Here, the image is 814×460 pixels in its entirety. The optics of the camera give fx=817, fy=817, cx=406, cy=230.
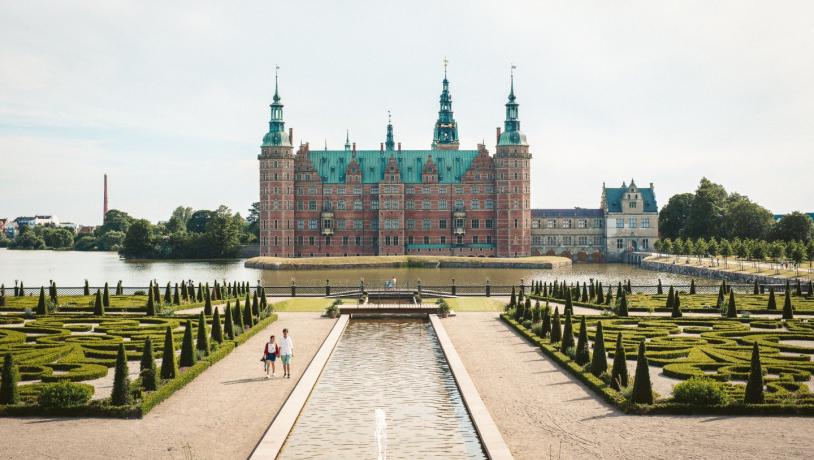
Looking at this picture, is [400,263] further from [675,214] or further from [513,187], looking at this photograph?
[675,214]

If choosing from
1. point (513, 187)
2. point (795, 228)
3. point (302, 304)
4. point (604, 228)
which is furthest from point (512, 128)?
point (302, 304)

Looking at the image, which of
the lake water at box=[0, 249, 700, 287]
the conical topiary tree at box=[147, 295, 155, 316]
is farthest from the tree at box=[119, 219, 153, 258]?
the conical topiary tree at box=[147, 295, 155, 316]

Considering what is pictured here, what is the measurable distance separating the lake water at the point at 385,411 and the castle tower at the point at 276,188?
74632 millimetres

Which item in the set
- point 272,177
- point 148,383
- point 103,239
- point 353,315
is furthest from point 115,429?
point 103,239

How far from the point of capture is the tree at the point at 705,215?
10338 centimetres

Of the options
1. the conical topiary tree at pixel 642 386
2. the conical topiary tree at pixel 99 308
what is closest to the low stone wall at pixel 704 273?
the conical topiary tree at pixel 99 308

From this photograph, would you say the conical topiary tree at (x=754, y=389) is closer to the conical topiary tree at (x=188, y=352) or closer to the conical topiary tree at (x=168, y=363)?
the conical topiary tree at (x=168, y=363)

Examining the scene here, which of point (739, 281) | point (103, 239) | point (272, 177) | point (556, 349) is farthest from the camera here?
point (103, 239)

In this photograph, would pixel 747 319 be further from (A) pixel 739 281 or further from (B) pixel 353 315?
(A) pixel 739 281

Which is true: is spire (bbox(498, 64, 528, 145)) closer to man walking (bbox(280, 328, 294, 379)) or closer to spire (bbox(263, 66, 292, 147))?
spire (bbox(263, 66, 292, 147))

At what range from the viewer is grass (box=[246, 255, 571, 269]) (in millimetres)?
90188

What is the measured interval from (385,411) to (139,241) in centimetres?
10087

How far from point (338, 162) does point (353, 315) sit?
7227cm

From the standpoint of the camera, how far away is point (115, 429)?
50.8ft
